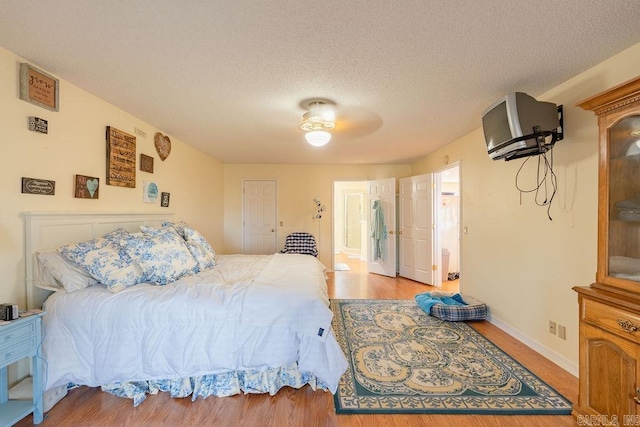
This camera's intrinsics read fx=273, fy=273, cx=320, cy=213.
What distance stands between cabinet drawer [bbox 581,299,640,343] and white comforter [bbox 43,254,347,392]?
153cm

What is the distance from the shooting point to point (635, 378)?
1.39 metres

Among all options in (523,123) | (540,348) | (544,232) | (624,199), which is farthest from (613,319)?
(523,123)

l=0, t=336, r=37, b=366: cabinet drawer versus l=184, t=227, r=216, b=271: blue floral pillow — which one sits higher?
l=184, t=227, r=216, b=271: blue floral pillow

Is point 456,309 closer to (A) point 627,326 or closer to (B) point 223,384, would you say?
(A) point 627,326

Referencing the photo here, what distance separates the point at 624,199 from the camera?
157 cm

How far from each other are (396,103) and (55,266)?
119 inches

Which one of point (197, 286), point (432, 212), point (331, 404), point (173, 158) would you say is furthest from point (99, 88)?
point (432, 212)

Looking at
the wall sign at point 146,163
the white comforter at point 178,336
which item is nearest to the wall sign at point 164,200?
the wall sign at point 146,163

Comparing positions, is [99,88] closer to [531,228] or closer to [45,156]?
[45,156]

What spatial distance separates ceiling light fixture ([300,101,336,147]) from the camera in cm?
259

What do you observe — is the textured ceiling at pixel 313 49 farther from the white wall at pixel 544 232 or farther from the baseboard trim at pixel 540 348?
the baseboard trim at pixel 540 348

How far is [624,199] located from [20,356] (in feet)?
11.7

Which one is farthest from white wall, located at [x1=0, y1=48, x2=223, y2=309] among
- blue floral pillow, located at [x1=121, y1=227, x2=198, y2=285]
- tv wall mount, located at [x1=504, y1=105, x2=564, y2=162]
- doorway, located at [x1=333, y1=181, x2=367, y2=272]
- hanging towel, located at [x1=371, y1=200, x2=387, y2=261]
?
doorway, located at [x1=333, y1=181, x2=367, y2=272]

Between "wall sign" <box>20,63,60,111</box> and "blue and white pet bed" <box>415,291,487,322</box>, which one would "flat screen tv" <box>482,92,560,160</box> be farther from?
"wall sign" <box>20,63,60,111</box>
